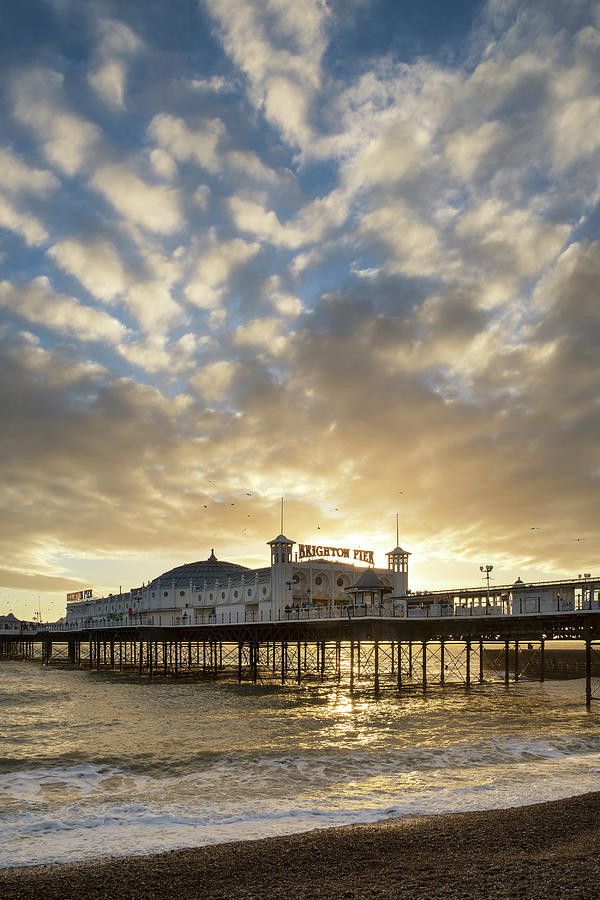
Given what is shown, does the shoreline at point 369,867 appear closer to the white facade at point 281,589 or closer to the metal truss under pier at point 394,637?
the metal truss under pier at point 394,637

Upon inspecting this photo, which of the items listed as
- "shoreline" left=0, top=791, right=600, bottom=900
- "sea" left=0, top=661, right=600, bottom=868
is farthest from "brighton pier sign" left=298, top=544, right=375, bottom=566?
"shoreline" left=0, top=791, right=600, bottom=900

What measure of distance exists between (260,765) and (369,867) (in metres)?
12.3

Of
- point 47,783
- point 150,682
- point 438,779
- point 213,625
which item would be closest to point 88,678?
point 150,682

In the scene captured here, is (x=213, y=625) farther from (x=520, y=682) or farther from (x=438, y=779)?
(x=438, y=779)

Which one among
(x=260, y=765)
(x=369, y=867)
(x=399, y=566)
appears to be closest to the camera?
(x=369, y=867)

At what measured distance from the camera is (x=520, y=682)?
58500 mm

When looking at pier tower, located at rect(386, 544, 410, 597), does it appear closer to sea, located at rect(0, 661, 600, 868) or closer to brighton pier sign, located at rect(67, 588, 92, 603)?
sea, located at rect(0, 661, 600, 868)

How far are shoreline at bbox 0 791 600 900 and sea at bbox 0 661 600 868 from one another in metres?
1.38

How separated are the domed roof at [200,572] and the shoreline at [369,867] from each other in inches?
3542

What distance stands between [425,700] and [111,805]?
29.7m

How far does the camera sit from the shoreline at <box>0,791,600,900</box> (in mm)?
11625

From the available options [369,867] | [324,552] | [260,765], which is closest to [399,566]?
[324,552]

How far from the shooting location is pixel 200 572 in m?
108

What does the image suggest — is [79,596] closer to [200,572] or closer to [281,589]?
[200,572]
